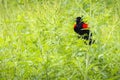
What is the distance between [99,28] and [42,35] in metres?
1.03

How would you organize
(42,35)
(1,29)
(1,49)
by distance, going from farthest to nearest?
(1,29) → (42,35) → (1,49)

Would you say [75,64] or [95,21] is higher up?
[95,21]

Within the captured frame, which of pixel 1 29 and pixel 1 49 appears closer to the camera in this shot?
pixel 1 49

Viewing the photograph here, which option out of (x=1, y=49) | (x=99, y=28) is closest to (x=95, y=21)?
(x=99, y=28)

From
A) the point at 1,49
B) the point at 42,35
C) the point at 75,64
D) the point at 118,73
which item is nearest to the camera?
the point at 75,64

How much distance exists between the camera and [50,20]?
189 inches

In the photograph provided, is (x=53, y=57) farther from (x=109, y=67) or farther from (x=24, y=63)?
(x=109, y=67)

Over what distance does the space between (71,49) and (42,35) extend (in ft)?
2.51

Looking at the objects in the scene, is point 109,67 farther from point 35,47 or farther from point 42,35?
point 42,35

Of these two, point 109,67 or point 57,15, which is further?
point 57,15

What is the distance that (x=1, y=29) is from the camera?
5156 millimetres

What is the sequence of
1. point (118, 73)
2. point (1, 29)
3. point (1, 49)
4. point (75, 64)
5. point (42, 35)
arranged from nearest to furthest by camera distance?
point (75, 64) < point (118, 73) < point (1, 49) < point (42, 35) < point (1, 29)

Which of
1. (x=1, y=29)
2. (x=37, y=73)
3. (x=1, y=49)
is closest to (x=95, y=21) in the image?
(x=37, y=73)

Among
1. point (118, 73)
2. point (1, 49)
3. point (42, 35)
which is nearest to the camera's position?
point (118, 73)
